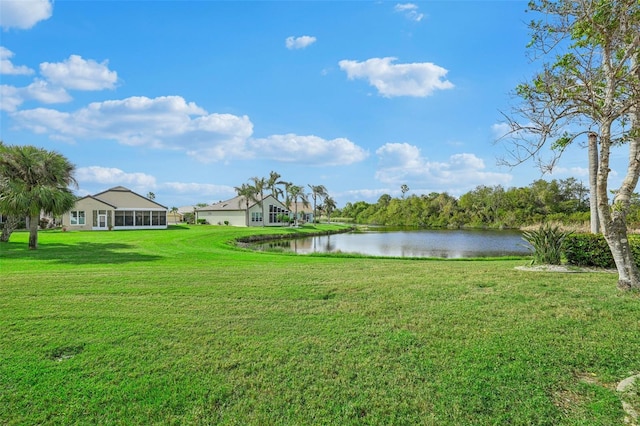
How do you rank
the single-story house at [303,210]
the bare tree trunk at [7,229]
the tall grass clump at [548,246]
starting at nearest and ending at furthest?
the tall grass clump at [548,246], the bare tree trunk at [7,229], the single-story house at [303,210]

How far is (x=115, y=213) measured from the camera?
36.1 metres

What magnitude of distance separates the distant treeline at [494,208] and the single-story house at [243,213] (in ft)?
124

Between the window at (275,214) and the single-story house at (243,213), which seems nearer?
the single-story house at (243,213)

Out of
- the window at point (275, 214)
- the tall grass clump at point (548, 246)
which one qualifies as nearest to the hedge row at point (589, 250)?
the tall grass clump at point (548, 246)

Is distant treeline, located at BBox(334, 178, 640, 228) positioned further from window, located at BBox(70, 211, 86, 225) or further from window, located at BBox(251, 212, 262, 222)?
window, located at BBox(70, 211, 86, 225)

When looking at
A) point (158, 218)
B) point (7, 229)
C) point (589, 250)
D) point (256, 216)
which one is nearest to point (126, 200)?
point (158, 218)

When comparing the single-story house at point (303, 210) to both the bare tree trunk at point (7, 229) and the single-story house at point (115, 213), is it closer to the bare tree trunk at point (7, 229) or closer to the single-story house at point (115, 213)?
→ the single-story house at point (115, 213)

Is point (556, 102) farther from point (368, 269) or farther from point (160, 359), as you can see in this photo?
point (160, 359)

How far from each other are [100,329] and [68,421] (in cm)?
194

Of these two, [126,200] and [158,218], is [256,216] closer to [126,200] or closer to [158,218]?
[158,218]

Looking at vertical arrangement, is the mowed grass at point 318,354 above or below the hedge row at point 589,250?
below

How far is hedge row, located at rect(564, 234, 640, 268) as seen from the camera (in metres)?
8.95

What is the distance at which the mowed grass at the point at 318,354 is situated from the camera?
3.08 m

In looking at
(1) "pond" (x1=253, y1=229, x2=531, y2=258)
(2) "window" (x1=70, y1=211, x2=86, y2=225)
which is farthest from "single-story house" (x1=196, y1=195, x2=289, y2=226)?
(2) "window" (x1=70, y1=211, x2=86, y2=225)
